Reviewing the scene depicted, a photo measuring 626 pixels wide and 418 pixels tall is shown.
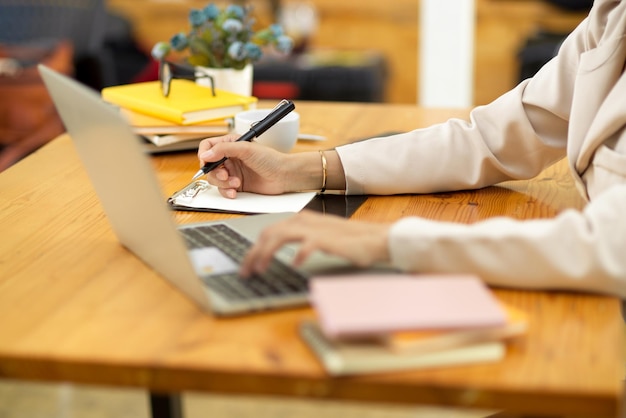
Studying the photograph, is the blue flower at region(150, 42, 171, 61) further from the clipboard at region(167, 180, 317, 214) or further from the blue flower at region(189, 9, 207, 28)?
the clipboard at region(167, 180, 317, 214)

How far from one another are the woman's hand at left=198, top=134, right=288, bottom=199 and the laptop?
0.55 ft

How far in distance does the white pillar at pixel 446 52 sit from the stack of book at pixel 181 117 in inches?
76.0

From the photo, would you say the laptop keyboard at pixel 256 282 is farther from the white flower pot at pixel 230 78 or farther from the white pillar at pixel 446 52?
the white pillar at pixel 446 52

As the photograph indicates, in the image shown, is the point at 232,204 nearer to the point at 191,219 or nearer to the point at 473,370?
the point at 191,219

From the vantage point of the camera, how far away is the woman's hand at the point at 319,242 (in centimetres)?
88

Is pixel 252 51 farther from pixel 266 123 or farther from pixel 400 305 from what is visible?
pixel 400 305

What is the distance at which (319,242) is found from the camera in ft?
2.87

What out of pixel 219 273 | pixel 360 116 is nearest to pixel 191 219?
pixel 219 273

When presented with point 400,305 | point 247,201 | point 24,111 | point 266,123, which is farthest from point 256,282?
point 24,111

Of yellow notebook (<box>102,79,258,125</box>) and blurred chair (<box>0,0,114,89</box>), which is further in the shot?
blurred chair (<box>0,0,114,89</box>)

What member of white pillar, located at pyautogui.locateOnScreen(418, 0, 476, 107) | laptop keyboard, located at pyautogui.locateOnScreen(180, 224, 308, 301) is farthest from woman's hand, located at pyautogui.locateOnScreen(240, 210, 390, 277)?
→ white pillar, located at pyautogui.locateOnScreen(418, 0, 476, 107)

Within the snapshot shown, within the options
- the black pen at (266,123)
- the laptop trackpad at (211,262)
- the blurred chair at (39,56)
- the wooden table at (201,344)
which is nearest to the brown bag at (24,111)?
the blurred chair at (39,56)

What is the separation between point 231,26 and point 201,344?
0.97m

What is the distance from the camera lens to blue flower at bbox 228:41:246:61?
5.40ft
